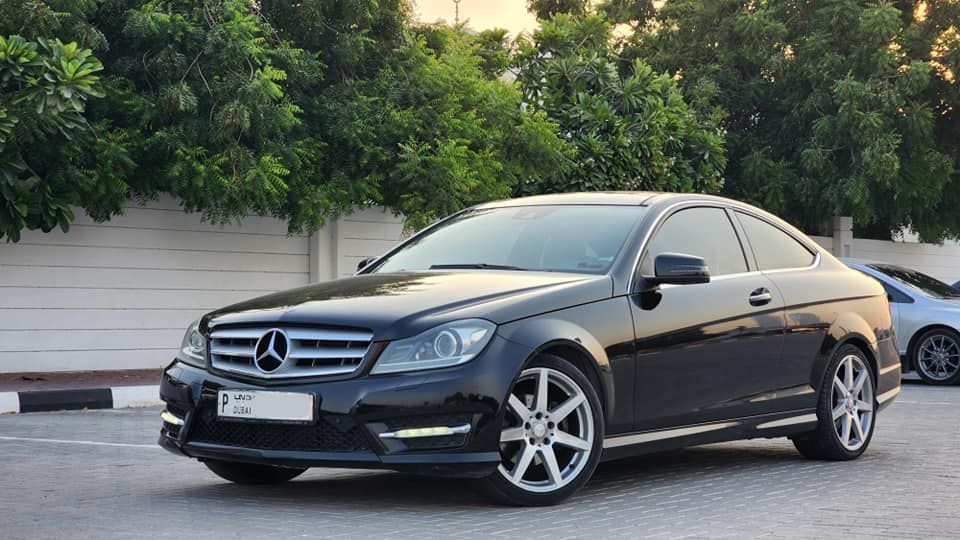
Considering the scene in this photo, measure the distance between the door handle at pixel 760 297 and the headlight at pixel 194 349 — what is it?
295 cm

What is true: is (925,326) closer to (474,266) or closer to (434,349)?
(474,266)

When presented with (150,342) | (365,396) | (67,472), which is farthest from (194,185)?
(365,396)

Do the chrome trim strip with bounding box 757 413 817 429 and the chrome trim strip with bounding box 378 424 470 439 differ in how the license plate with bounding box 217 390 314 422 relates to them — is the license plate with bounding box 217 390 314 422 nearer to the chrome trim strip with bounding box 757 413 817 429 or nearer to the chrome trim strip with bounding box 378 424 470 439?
the chrome trim strip with bounding box 378 424 470 439

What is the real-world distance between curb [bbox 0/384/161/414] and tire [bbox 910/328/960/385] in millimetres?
8599

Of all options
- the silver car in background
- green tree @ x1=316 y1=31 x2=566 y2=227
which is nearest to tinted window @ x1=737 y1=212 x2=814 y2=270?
green tree @ x1=316 y1=31 x2=566 y2=227

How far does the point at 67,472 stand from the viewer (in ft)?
26.6

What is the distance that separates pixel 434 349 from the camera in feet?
20.5

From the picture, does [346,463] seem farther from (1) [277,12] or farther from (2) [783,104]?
(2) [783,104]

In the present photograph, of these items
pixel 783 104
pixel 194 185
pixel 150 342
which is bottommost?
pixel 150 342

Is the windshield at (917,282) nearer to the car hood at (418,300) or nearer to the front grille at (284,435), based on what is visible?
the car hood at (418,300)

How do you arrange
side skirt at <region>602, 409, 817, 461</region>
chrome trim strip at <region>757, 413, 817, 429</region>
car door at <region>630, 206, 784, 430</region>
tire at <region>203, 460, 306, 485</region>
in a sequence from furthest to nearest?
chrome trim strip at <region>757, 413, 817, 429</region>
tire at <region>203, 460, 306, 485</region>
car door at <region>630, 206, 784, 430</region>
side skirt at <region>602, 409, 817, 461</region>

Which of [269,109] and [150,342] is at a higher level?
[269,109]

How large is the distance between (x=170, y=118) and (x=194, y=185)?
2.71 feet

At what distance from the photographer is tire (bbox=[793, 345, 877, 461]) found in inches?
334
